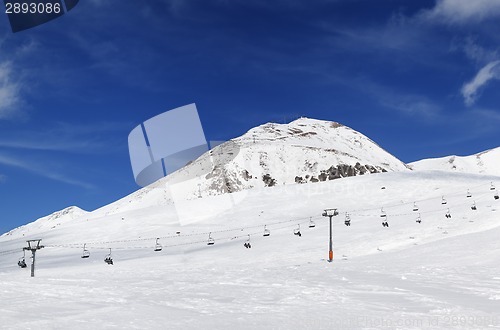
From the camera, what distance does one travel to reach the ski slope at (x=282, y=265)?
39.9 ft

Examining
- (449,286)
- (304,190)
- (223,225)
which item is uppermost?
(304,190)

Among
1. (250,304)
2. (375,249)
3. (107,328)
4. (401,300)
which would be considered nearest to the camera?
(107,328)

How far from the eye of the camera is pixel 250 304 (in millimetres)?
14492

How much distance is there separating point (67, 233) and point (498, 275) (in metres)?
52.6

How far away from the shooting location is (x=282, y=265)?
3259 centimetres

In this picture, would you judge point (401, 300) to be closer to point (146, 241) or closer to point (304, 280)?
point (304, 280)

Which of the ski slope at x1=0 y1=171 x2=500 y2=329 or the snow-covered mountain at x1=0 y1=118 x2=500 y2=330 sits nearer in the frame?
the ski slope at x1=0 y1=171 x2=500 y2=329

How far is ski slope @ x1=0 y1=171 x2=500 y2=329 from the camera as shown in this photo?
39.9 ft

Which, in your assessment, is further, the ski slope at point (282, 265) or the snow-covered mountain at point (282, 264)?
the snow-covered mountain at point (282, 264)

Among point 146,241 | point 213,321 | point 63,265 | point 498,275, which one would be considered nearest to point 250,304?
point 213,321

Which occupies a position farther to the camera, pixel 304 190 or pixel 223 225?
pixel 304 190

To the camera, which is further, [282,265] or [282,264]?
→ [282,264]

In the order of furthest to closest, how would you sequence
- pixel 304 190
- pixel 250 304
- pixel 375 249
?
pixel 304 190 < pixel 375 249 < pixel 250 304

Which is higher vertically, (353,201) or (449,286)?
(353,201)
